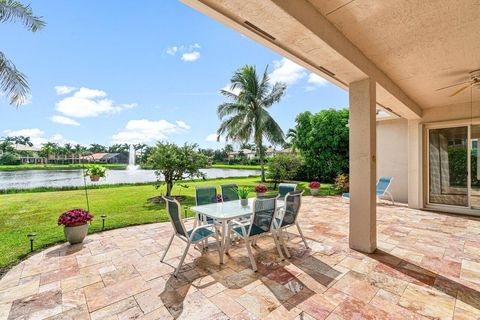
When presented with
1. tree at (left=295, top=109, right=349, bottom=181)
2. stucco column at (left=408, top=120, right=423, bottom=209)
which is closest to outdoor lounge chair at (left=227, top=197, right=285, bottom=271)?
stucco column at (left=408, top=120, right=423, bottom=209)

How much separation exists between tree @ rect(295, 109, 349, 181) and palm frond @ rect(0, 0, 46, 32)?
1335 cm

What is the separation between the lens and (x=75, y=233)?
4152 mm

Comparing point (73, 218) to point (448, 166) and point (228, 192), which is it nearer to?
point (228, 192)

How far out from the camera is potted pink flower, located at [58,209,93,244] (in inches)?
162

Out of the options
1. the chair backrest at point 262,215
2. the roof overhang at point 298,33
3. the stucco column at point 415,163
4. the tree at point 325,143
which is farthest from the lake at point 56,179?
the stucco column at point 415,163

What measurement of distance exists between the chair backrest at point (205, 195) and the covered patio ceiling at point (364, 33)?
9.66 feet

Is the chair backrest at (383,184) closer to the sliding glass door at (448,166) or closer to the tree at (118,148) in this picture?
the sliding glass door at (448,166)

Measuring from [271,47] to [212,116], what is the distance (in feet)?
42.3

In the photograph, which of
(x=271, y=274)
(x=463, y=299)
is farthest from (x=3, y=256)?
(x=463, y=299)

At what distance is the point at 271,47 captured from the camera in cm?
285

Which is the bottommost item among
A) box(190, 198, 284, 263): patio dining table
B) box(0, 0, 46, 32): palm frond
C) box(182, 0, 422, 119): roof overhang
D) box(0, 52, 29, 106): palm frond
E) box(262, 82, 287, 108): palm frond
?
box(190, 198, 284, 263): patio dining table

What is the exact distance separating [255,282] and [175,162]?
651 cm

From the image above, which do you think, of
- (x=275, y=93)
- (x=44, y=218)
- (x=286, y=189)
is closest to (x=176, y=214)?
(x=286, y=189)

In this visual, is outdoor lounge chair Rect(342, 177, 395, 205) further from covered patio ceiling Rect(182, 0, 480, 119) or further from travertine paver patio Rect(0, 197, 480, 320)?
covered patio ceiling Rect(182, 0, 480, 119)
